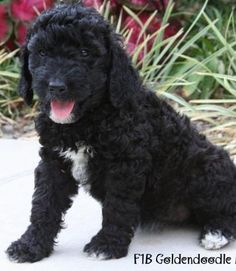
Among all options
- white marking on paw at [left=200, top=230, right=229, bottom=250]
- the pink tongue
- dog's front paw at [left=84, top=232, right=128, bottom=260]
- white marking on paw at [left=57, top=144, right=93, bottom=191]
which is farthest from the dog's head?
white marking on paw at [left=200, top=230, right=229, bottom=250]

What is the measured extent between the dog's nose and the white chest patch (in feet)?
1.30

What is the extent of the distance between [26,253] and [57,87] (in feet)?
2.97

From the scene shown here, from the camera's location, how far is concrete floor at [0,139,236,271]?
3.75m

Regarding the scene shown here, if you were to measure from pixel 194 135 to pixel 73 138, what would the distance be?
718mm

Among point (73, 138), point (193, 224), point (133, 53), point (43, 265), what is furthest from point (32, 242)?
point (133, 53)

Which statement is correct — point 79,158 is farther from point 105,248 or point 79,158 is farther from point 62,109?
point 105,248

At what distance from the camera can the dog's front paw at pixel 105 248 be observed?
12.4ft

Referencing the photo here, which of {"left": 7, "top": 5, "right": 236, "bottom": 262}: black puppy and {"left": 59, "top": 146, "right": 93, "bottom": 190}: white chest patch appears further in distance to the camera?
{"left": 59, "top": 146, "right": 93, "bottom": 190}: white chest patch

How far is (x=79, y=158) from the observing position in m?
3.70

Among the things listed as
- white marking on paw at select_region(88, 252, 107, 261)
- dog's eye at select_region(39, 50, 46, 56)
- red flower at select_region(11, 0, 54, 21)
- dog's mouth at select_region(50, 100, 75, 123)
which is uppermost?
dog's eye at select_region(39, 50, 46, 56)

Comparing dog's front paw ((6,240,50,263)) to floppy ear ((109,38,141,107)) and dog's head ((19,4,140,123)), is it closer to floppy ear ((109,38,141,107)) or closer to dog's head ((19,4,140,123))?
dog's head ((19,4,140,123))

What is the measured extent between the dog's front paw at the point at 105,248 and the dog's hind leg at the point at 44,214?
214mm

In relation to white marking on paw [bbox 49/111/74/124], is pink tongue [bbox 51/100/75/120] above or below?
above

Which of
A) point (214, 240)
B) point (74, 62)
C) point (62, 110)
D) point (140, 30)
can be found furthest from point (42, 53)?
point (140, 30)
